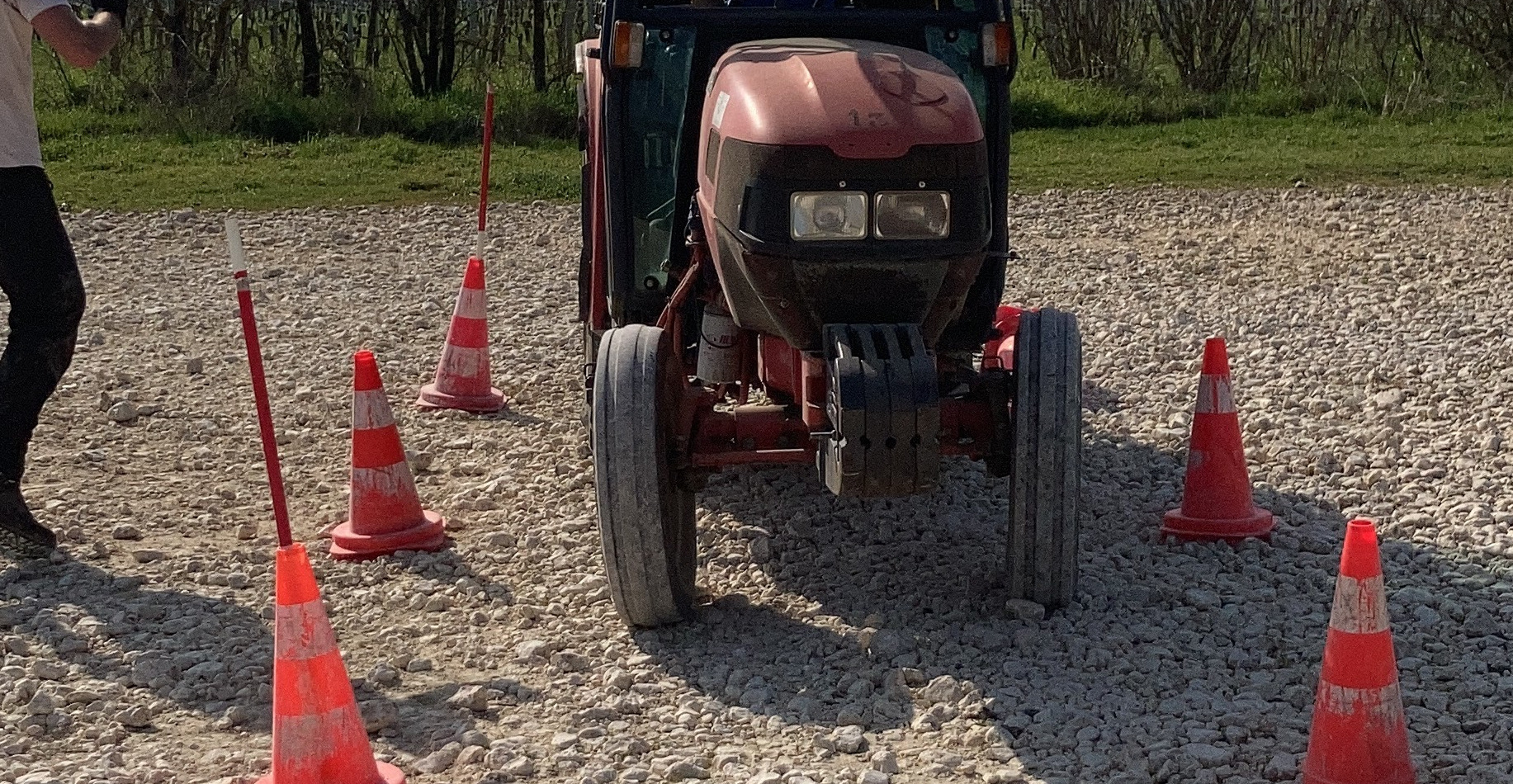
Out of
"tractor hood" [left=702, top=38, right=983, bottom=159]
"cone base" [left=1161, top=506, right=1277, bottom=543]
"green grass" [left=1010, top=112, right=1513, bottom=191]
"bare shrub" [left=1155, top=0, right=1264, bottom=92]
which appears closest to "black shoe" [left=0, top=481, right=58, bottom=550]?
"tractor hood" [left=702, top=38, right=983, bottom=159]

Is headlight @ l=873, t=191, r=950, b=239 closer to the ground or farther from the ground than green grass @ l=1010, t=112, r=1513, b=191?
farther from the ground

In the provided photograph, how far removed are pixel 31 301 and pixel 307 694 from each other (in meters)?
2.46

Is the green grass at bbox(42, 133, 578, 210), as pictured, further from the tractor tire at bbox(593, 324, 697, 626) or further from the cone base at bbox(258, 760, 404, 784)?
the cone base at bbox(258, 760, 404, 784)

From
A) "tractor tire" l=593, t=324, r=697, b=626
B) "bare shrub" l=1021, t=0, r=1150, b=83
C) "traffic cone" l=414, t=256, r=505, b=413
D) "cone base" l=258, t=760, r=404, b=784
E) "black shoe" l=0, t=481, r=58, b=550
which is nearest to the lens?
"cone base" l=258, t=760, r=404, b=784

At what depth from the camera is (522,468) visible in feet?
22.6

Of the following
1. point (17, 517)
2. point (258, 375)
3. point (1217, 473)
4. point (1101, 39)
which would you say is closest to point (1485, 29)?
point (1101, 39)

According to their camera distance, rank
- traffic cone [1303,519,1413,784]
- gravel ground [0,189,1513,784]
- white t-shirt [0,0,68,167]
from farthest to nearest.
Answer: white t-shirt [0,0,68,167] < gravel ground [0,189,1513,784] < traffic cone [1303,519,1413,784]

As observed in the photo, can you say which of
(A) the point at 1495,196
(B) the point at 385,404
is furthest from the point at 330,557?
(A) the point at 1495,196

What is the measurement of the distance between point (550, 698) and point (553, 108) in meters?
11.4

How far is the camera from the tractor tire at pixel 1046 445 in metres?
4.84

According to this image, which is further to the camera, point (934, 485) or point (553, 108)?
point (553, 108)

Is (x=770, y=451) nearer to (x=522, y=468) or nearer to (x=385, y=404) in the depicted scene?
(x=385, y=404)

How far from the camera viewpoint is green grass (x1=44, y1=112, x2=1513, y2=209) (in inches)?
509

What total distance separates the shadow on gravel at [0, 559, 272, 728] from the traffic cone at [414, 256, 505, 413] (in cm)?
221
